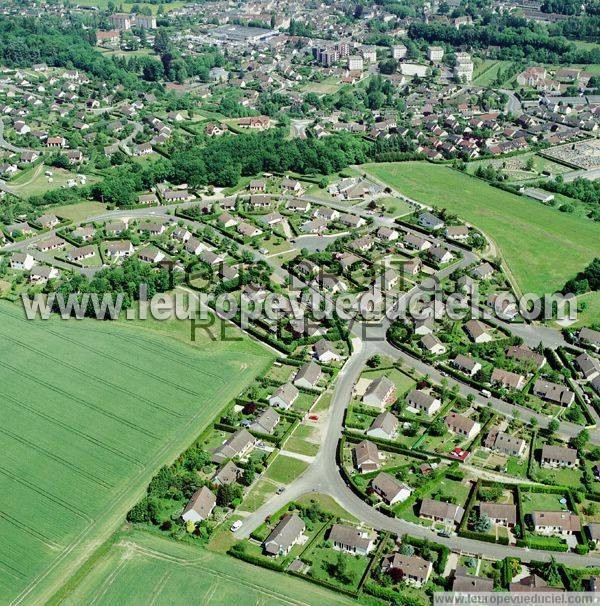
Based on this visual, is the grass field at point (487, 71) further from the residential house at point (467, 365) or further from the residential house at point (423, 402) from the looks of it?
the residential house at point (423, 402)

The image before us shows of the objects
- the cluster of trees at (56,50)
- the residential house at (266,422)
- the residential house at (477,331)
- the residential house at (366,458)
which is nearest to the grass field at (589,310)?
the residential house at (477,331)

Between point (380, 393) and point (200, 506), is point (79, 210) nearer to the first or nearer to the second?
point (380, 393)

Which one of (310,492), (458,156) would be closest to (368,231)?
(458,156)

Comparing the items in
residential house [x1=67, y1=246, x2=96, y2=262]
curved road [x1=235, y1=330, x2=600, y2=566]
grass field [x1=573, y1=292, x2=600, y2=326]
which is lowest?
curved road [x1=235, y1=330, x2=600, y2=566]

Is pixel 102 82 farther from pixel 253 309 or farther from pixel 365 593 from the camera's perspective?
pixel 365 593

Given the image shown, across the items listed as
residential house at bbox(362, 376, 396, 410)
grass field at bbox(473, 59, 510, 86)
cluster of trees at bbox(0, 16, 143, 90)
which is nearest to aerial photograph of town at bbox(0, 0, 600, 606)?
residential house at bbox(362, 376, 396, 410)

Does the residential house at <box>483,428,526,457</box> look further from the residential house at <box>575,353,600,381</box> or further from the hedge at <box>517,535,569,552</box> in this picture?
the residential house at <box>575,353,600,381</box>

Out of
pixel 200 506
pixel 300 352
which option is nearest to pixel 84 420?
pixel 200 506
